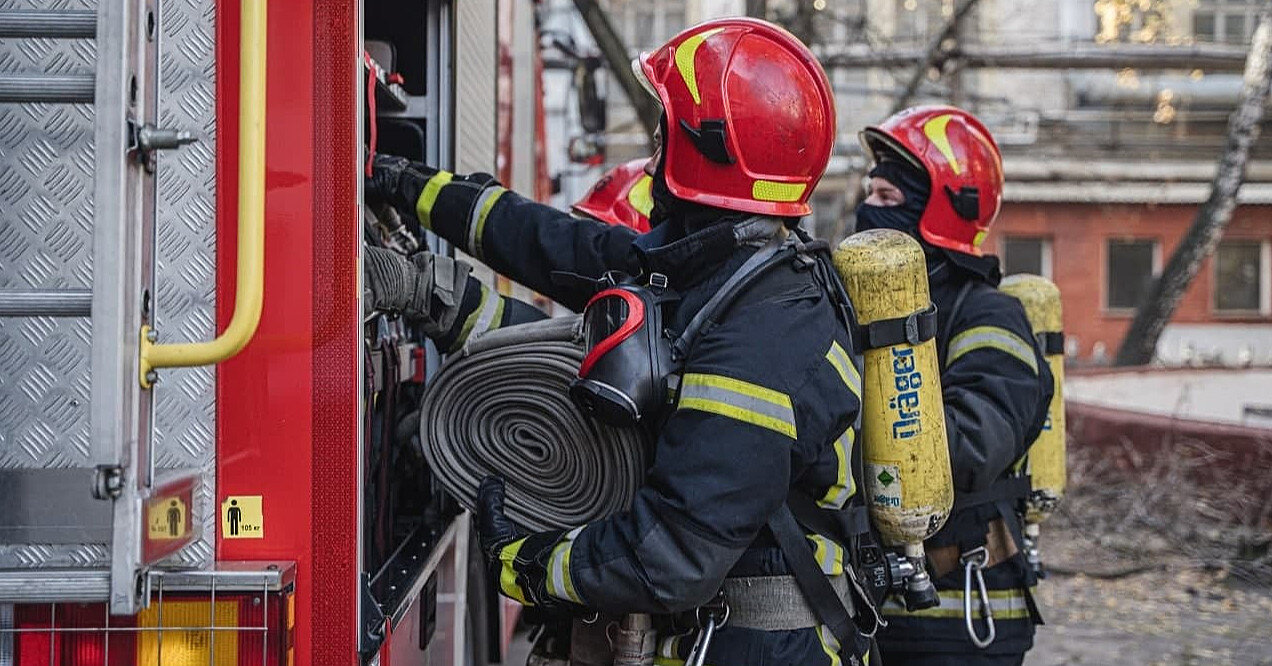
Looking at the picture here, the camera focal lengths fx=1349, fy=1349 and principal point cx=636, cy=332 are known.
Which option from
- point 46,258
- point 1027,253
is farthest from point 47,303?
point 1027,253

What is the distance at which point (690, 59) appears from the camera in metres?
2.62

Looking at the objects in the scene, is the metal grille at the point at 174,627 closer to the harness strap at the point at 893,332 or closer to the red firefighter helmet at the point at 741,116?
the red firefighter helmet at the point at 741,116

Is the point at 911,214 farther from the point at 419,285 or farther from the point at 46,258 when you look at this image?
the point at 46,258

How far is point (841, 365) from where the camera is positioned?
2537mm

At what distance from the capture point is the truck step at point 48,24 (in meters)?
1.96

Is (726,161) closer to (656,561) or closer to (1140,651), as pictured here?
(656,561)

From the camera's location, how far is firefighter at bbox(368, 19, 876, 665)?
2332 mm

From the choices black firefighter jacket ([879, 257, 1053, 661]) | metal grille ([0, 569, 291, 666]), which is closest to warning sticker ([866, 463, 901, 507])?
black firefighter jacket ([879, 257, 1053, 661])

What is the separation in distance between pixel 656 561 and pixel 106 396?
3.16ft

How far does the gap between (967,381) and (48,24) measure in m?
2.35

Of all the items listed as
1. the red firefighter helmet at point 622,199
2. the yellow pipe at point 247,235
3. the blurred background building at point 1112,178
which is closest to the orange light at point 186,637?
the yellow pipe at point 247,235

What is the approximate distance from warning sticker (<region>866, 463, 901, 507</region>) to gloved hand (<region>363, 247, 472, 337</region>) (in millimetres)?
990

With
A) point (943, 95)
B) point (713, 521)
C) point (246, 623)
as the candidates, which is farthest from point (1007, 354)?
point (943, 95)

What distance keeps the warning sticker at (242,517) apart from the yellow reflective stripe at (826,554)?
104 cm
